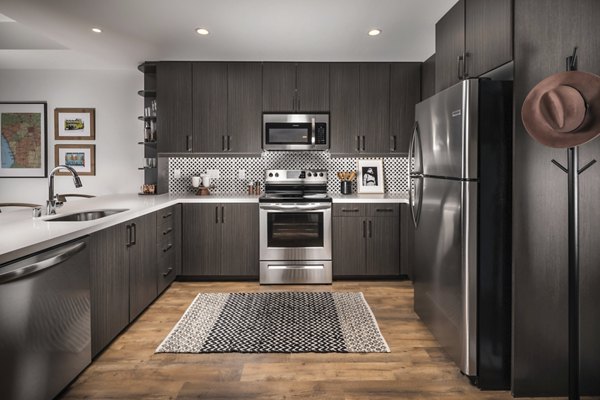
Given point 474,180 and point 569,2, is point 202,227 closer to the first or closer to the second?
point 474,180

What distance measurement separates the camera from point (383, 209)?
4.26 metres

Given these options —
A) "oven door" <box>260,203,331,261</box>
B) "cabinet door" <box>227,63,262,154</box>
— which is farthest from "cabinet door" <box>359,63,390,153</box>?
"cabinet door" <box>227,63,262,154</box>

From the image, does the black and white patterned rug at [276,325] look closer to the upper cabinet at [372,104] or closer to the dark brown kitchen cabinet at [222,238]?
the dark brown kitchen cabinet at [222,238]

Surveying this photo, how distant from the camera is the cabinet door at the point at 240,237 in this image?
4.28 meters

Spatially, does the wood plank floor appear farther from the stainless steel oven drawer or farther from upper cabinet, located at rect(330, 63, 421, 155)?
upper cabinet, located at rect(330, 63, 421, 155)

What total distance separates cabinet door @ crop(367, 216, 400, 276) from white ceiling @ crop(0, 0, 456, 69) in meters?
1.78

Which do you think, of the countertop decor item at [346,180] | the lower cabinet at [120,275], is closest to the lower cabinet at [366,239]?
the countertop decor item at [346,180]

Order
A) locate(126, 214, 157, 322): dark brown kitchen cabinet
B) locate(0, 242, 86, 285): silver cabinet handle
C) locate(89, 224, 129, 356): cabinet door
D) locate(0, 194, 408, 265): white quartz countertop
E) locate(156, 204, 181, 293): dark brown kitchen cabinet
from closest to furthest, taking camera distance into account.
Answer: locate(0, 242, 86, 285): silver cabinet handle, locate(0, 194, 408, 265): white quartz countertop, locate(89, 224, 129, 356): cabinet door, locate(126, 214, 157, 322): dark brown kitchen cabinet, locate(156, 204, 181, 293): dark brown kitchen cabinet

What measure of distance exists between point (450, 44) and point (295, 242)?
2.34 m

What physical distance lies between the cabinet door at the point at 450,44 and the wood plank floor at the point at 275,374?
1857 mm

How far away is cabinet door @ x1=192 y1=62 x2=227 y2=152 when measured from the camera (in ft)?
14.7

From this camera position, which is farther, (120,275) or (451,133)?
(120,275)

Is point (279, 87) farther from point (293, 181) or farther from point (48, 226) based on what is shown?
point (48, 226)

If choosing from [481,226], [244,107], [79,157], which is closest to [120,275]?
[481,226]
